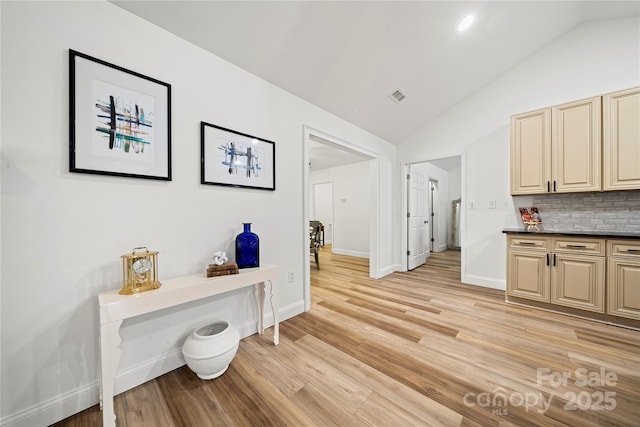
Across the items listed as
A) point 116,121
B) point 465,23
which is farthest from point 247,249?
point 465,23

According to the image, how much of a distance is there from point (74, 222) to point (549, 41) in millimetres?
5067

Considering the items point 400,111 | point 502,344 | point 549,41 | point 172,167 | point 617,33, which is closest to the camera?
point 172,167

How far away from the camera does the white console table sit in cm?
112

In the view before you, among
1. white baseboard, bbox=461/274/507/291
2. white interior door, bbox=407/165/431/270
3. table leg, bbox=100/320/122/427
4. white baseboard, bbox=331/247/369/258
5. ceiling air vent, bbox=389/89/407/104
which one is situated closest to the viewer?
table leg, bbox=100/320/122/427

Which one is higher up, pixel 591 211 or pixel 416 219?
pixel 591 211

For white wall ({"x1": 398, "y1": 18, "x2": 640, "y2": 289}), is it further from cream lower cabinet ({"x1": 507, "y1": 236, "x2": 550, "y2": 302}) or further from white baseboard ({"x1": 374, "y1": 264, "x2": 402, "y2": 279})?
white baseboard ({"x1": 374, "y1": 264, "x2": 402, "y2": 279})

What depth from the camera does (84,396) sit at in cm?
128

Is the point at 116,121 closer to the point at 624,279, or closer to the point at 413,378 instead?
the point at 413,378

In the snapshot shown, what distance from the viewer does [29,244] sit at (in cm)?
115

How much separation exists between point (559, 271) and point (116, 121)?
13.6 ft

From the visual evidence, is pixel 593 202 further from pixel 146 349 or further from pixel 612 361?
pixel 146 349

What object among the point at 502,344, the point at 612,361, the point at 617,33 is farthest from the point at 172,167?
the point at 617,33

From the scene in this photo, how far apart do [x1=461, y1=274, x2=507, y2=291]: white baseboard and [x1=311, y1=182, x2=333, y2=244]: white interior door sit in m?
4.27

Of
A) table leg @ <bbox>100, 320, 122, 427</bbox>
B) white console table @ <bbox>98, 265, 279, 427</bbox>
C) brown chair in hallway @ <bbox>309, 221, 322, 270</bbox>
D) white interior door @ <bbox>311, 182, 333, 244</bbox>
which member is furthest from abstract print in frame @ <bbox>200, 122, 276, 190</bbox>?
white interior door @ <bbox>311, 182, 333, 244</bbox>
